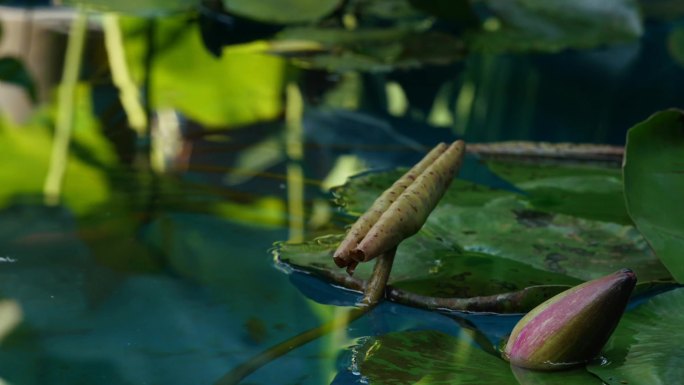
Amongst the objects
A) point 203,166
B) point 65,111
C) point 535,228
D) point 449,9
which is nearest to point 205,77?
point 65,111

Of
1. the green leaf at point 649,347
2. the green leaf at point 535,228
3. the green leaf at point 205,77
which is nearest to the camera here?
the green leaf at point 649,347

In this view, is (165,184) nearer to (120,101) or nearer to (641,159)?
(120,101)

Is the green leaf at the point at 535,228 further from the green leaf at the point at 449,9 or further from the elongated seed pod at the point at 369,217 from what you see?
the green leaf at the point at 449,9

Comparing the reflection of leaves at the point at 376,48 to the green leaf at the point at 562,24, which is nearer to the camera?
the reflection of leaves at the point at 376,48

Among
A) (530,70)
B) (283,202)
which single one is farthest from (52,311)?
(530,70)

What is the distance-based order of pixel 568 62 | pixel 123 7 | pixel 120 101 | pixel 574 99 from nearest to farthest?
pixel 120 101, pixel 574 99, pixel 123 7, pixel 568 62

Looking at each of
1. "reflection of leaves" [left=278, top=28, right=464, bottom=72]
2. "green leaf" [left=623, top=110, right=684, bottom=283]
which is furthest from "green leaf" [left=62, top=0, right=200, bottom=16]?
"green leaf" [left=623, top=110, right=684, bottom=283]

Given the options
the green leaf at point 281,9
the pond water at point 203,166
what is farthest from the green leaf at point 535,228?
the green leaf at point 281,9
